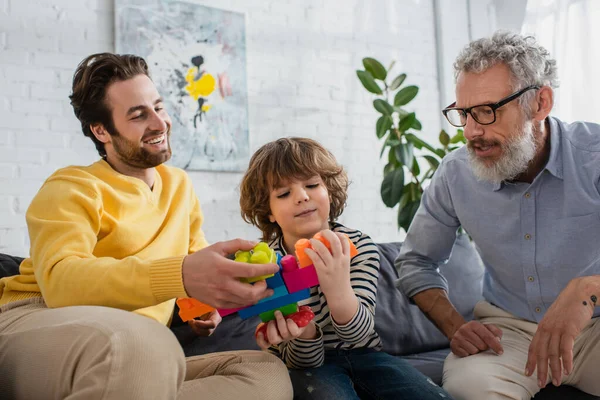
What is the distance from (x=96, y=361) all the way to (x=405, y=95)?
9.97 ft

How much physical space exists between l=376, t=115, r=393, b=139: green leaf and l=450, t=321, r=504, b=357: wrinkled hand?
1958mm

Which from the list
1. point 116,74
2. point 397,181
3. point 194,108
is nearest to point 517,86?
point 116,74

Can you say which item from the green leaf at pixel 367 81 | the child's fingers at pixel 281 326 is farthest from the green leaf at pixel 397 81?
the child's fingers at pixel 281 326

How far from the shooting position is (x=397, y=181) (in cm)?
357

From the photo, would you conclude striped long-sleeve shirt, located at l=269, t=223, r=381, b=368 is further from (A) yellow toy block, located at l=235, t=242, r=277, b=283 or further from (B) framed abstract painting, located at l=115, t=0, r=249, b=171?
(B) framed abstract painting, located at l=115, t=0, r=249, b=171

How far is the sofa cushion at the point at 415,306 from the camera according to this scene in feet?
7.49

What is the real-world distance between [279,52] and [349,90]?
1.93 feet

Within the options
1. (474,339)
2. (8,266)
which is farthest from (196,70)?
(474,339)

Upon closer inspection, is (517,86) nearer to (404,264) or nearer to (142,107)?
(404,264)

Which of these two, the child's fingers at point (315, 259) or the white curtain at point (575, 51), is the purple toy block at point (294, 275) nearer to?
the child's fingers at point (315, 259)

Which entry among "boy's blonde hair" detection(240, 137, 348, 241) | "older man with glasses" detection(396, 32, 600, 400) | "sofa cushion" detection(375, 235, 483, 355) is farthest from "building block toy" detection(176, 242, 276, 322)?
"sofa cushion" detection(375, 235, 483, 355)

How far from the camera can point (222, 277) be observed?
1.17m

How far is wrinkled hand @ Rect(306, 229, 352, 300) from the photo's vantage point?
1306mm

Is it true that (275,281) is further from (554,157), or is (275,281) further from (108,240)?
(554,157)
